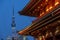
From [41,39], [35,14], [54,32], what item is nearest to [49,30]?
[54,32]

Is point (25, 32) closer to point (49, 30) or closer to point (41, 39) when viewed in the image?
point (41, 39)

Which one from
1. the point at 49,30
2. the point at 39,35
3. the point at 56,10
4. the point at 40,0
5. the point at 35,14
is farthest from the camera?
the point at 35,14

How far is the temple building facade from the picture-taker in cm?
1292

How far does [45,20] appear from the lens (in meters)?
13.7

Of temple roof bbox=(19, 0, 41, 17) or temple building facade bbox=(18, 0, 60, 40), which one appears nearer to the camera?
temple building facade bbox=(18, 0, 60, 40)

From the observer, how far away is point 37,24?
15.2 meters

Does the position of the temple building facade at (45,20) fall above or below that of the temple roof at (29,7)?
below

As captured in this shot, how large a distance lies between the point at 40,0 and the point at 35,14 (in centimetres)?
387

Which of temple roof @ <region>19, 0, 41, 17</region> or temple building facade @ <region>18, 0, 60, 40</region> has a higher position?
temple roof @ <region>19, 0, 41, 17</region>

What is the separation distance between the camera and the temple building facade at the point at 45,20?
1292 cm

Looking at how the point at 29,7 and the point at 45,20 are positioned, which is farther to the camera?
the point at 29,7

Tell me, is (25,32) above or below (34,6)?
below

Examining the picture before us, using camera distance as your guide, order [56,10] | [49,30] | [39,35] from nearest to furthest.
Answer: [56,10] → [49,30] → [39,35]

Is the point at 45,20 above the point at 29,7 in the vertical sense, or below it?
below
